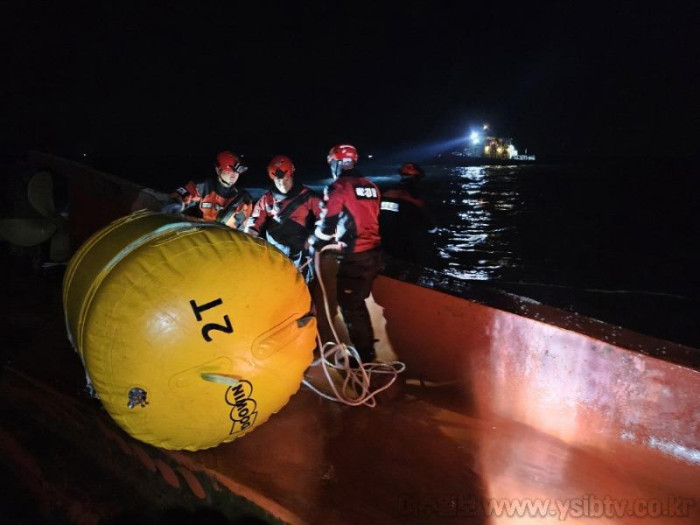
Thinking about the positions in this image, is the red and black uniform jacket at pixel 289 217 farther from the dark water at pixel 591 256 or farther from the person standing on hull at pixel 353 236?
the dark water at pixel 591 256

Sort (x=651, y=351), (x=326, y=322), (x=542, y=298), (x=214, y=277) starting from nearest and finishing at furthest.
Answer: (x=214, y=277) < (x=651, y=351) < (x=326, y=322) < (x=542, y=298)

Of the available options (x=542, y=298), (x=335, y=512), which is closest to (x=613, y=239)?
(x=542, y=298)

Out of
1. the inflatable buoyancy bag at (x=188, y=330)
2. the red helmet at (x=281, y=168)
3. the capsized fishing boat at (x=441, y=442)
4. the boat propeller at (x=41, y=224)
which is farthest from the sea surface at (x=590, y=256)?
the boat propeller at (x=41, y=224)

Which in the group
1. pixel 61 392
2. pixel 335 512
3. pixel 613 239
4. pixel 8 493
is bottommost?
pixel 613 239

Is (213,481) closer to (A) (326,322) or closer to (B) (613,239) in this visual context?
(A) (326,322)

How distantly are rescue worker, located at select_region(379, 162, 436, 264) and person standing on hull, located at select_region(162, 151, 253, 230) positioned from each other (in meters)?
1.81

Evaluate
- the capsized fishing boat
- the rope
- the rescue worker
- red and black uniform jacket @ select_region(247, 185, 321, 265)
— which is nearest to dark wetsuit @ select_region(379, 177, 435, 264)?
the rescue worker

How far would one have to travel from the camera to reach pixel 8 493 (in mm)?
3223

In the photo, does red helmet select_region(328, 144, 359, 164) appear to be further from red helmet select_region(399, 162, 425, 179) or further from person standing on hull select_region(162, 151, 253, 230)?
red helmet select_region(399, 162, 425, 179)

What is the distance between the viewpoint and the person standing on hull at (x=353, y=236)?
3977 mm

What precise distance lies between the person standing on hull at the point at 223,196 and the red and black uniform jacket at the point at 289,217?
20cm

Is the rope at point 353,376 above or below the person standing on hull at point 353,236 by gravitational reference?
below

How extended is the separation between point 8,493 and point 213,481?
181 cm

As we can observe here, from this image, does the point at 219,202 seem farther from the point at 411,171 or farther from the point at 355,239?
the point at 411,171
